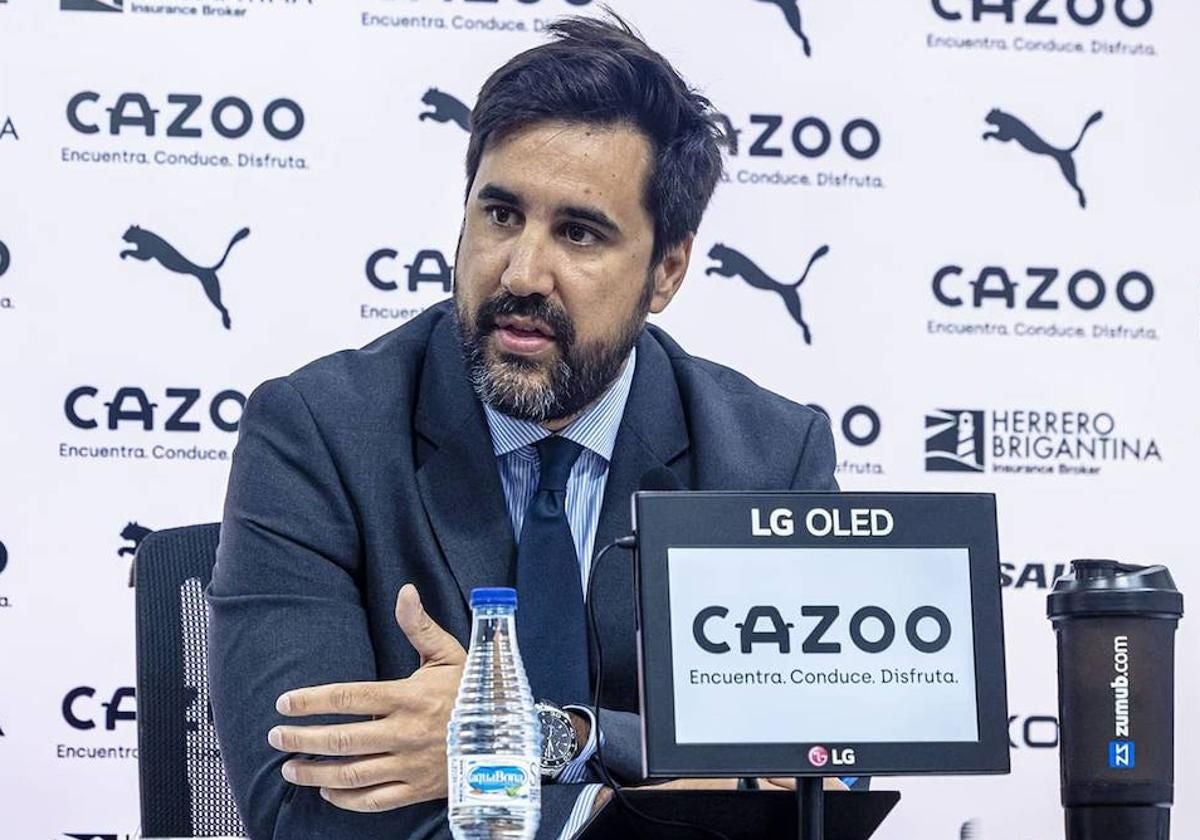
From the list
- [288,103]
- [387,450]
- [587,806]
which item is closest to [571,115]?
[387,450]

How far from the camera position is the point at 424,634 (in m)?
1.82

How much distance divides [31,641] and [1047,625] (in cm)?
221

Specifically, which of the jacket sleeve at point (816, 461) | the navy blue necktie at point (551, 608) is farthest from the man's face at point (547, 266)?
the jacket sleeve at point (816, 461)

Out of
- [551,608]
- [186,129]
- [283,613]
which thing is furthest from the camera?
[186,129]

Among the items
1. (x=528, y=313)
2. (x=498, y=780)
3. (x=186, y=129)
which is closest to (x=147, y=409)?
(x=186, y=129)

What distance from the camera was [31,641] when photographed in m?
3.58

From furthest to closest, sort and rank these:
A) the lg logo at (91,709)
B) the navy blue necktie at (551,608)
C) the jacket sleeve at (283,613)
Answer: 1. the lg logo at (91,709)
2. the navy blue necktie at (551,608)
3. the jacket sleeve at (283,613)

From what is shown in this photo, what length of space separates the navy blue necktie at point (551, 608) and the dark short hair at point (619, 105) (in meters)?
0.51

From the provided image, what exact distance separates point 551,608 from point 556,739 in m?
0.29

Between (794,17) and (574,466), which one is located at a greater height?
(794,17)

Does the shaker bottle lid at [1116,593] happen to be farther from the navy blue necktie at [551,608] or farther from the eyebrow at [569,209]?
the eyebrow at [569,209]

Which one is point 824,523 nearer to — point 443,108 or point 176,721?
point 176,721

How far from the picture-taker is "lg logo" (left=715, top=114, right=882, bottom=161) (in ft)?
12.8

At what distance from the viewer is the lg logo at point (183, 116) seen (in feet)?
12.1
